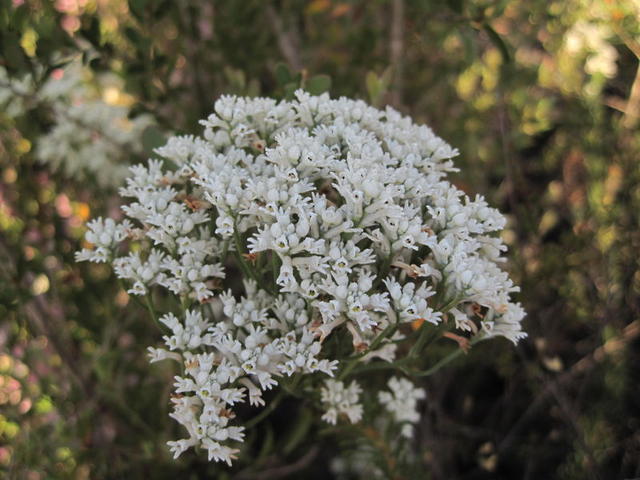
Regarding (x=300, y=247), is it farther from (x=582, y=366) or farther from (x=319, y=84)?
(x=582, y=366)

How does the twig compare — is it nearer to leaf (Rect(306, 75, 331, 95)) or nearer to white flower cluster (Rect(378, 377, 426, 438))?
white flower cluster (Rect(378, 377, 426, 438))

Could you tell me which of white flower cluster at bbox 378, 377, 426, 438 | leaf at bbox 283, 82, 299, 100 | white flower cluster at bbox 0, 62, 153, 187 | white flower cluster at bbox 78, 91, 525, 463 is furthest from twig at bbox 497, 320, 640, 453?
white flower cluster at bbox 0, 62, 153, 187

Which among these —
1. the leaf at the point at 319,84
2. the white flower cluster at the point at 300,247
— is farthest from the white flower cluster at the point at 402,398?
the leaf at the point at 319,84

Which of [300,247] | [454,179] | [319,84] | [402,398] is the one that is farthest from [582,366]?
[300,247]

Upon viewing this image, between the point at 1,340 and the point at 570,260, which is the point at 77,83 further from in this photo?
the point at 570,260

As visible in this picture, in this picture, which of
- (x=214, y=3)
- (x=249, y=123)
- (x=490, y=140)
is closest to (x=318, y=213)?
(x=249, y=123)

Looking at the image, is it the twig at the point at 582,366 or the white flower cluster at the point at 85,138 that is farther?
the twig at the point at 582,366

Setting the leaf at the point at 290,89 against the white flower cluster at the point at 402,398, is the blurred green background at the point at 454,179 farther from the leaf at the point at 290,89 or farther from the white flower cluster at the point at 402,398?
the white flower cluster at the point at 402,398
